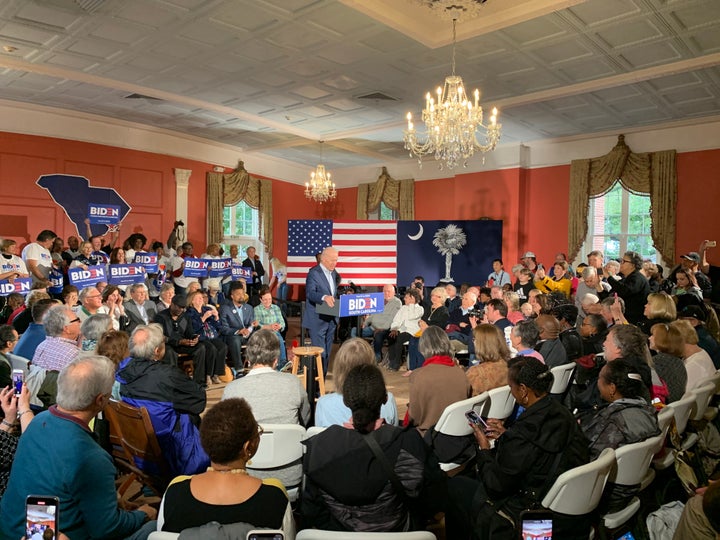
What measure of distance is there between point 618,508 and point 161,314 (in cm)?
519

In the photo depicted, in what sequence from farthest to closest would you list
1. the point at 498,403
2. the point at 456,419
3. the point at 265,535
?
the point at 498,403, the point at 456,419, the point at 265,535

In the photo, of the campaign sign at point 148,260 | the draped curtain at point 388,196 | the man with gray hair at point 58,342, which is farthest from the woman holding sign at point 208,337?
the draped curtain at point 388,196

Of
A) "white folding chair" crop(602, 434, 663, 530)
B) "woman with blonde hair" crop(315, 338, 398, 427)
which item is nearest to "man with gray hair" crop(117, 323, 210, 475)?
"woman with blonde hair" crop(315, 338, 398, 427)

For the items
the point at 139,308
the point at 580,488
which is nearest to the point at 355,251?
the point at 139,308

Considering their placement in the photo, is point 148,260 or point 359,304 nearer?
point 359,304

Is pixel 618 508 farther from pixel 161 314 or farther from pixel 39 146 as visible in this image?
pixel 39 146

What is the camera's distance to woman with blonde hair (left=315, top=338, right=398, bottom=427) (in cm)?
270

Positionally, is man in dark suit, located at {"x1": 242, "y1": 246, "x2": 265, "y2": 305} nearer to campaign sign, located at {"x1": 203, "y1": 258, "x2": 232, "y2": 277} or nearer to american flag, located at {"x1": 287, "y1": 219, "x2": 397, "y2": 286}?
campaign sign, located at {"x1": 203, "y1": 258, "x2": 232, "y2": 277}

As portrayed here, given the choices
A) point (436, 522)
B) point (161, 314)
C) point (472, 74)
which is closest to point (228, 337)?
point (161, 314)

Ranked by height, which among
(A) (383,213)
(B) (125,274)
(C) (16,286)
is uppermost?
(A) (383,213)

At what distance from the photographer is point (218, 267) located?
8.91 metres

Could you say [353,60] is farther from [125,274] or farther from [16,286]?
[16,286]

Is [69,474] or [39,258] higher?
[39,258]

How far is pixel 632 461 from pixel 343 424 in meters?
1.24
